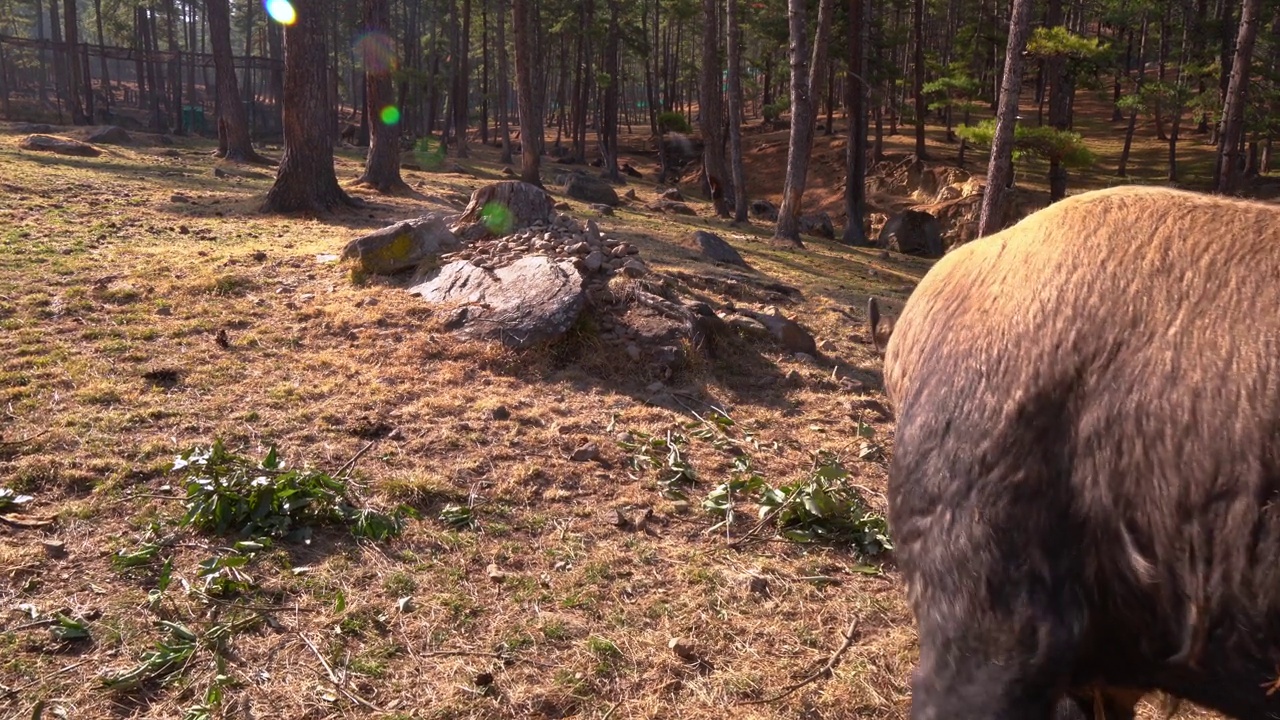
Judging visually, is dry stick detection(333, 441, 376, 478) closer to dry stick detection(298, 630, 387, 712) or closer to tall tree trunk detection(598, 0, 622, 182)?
dry stick detection(298, 630, 387, 712)

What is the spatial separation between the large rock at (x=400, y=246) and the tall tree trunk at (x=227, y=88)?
15.3 metres

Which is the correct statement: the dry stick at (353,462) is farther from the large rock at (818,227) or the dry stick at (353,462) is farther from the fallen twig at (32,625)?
the large rock at (818,227)

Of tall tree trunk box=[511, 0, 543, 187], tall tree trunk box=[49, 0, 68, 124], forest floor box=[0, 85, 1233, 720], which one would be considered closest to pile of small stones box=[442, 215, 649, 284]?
forest floor box=[0, 85, 1233, 720]

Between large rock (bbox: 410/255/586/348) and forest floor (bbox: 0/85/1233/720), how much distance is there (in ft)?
0.92

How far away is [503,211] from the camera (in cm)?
998

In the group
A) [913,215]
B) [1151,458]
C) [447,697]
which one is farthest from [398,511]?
[913,215]

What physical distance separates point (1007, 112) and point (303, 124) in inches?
427

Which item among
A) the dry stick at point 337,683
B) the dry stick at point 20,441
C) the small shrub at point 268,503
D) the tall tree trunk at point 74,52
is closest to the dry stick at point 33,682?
the dry stick at point 337,683

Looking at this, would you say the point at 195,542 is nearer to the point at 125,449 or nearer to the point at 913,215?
the point at 125,449

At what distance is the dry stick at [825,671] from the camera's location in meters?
3.39

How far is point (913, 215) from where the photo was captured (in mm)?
20391

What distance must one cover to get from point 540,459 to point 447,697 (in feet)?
7.88

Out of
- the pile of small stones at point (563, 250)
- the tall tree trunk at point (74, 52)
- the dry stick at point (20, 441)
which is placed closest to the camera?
the dry stick at point (20, 441)

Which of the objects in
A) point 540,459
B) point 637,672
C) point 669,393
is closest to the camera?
point 637,672
